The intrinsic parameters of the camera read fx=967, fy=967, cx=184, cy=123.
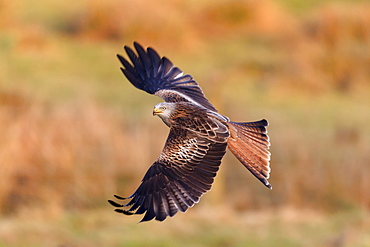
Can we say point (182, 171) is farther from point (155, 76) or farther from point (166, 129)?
point (166, 129)

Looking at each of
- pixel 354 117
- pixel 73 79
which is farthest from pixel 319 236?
pixel 73 79

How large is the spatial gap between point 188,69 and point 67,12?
22.1 ft

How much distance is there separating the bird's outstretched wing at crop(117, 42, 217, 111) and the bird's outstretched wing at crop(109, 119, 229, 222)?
131 centimetres

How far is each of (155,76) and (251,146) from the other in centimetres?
169

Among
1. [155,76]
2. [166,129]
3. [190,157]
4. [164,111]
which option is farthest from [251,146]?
[166,129]

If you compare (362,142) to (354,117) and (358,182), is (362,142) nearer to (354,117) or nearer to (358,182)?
(358,182)

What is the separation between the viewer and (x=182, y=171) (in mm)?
7668

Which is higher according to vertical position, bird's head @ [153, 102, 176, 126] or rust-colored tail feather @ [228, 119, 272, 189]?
bird's head @ [153, 102, 176, 126]

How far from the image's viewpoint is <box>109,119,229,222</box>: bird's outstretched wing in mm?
7461

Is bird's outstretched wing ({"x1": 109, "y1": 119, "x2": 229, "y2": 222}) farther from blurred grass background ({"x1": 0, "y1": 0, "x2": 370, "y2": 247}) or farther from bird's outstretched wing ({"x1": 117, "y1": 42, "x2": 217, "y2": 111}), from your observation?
blurred grass background ({"x1": 0, "y1": 0, "x2": 370, "y2": 247})

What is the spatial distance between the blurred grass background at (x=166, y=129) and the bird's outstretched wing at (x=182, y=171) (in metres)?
3.77

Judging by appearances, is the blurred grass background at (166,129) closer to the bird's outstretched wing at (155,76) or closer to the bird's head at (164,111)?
the bird's outstretched wing at (155,76)

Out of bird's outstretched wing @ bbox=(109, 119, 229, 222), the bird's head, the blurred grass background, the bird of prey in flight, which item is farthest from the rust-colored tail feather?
the blurred grass background

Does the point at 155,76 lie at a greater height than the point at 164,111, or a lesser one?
greater
